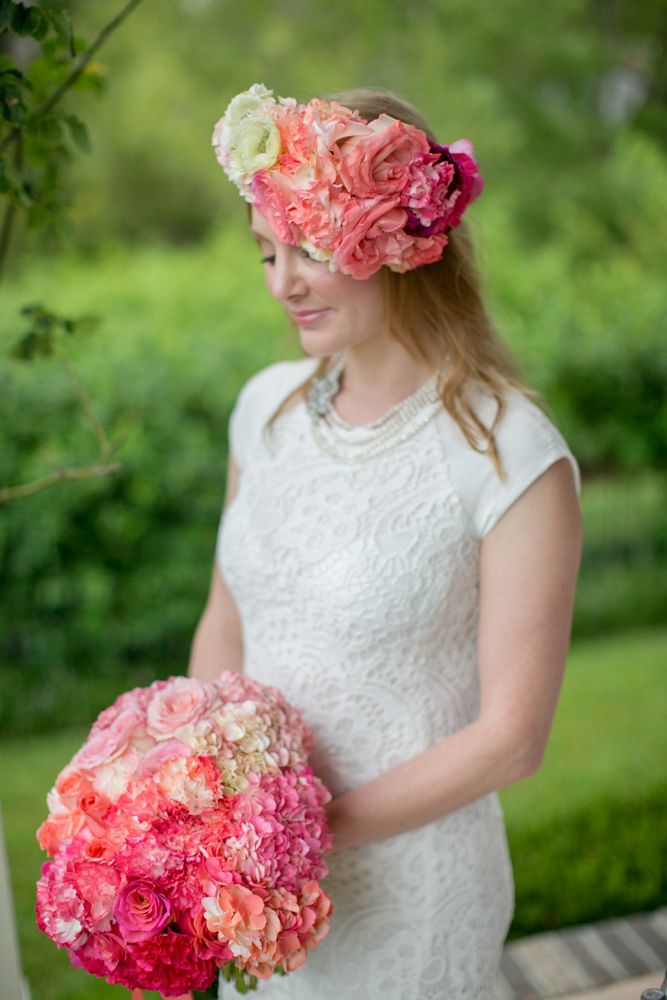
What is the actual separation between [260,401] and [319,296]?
1.63 feet

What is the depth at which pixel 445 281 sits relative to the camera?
1953mm

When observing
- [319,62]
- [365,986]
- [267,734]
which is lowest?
[365,986]

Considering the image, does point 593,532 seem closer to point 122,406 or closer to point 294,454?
point 122,406

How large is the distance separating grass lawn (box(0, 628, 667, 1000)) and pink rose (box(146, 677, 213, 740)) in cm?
230

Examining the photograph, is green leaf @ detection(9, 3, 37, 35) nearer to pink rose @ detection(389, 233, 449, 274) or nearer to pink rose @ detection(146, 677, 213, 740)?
pink rose @ detection(389, 233, 449, 274)

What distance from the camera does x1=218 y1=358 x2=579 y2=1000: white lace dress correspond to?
1872 mm

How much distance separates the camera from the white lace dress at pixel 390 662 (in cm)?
187

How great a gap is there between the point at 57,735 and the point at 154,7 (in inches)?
183

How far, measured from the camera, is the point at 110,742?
163cm

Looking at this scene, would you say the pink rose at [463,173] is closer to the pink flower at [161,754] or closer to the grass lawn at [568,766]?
the pink flower at [161,754]

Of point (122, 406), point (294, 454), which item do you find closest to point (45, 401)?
point (122, 406)

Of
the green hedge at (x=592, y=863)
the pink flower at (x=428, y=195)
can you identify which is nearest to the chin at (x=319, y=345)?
the pink flower at (x=428, y=195)

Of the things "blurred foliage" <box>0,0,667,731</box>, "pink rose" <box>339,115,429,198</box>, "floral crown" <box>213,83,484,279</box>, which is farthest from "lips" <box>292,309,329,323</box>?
"blurred foliage" <box>0,0,667,731</box>

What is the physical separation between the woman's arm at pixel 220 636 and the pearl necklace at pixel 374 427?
0.91ft
